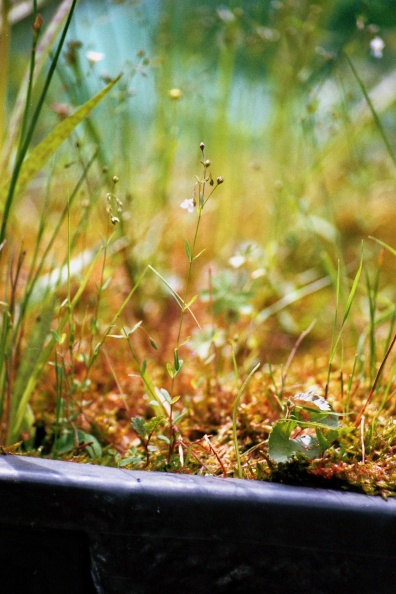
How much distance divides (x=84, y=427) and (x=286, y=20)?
→ 100 cm

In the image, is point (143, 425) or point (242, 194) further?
point (242, 194)

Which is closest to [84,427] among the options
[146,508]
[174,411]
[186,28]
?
[174,411]

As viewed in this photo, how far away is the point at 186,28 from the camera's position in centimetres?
165

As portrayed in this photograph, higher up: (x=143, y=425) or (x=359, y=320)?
Answer: (x=143, y=425)

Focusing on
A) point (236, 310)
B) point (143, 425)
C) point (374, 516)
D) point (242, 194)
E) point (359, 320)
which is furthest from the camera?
point (242, 194)

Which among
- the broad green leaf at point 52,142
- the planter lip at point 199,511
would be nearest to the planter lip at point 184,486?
the planter lip at point 199,511

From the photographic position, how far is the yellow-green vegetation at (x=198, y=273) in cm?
76

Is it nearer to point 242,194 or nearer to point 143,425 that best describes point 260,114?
point 242,194

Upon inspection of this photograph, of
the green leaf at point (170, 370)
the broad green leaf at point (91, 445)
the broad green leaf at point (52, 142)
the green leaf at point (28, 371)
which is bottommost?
the broad green leaf at point (91, 445)

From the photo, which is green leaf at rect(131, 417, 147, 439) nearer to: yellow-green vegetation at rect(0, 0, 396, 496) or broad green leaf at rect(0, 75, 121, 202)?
yellow-green vegetation at rect(0, 0, 396, 496)

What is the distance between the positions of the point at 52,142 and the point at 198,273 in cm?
76

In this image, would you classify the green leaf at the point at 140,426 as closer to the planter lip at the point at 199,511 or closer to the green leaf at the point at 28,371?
the planter lip at the point at 199,511

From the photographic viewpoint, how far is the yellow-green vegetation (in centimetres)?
76

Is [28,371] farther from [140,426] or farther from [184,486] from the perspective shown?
[184,486]
